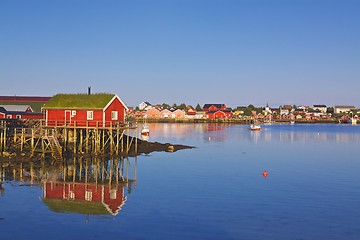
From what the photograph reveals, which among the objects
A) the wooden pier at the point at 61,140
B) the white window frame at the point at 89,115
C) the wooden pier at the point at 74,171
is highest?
the white window frame at the point at 89,115

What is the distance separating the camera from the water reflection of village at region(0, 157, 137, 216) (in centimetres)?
2661

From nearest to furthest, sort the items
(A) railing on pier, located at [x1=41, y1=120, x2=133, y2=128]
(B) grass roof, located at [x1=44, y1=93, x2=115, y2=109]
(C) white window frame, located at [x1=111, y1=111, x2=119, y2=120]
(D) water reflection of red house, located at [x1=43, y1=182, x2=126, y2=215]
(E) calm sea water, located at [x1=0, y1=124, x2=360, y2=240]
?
(E) calm sea water, located at [x1=0, y1=124, x2=360, y2=240]
(D) water reflection of red house, located at [x1=43, y1=182, x2=126, y2=215]
(A) railing on pier, located at [x1=41, y1=120, x2=133, y2=128]
(B) grass roof, located at [x1=44, y1=93, x2=115, y2=109]
(C) white window frame, located at [x1=111, y1=111, x2=119, y2=120]

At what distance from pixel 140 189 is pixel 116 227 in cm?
976

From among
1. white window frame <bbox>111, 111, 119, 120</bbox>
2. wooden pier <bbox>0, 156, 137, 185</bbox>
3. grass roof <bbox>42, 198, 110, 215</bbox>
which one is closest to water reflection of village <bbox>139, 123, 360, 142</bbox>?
white window frame <bbox>111, 111, 119, 120</bbox>

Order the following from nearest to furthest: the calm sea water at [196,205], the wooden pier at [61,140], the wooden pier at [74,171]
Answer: the calm sea water at [196,205], the wooden pier at [74,171], the wooden pier at [61,140]

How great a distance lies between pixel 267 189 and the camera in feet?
108

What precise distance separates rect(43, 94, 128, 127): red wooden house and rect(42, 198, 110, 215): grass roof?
67.5 ft

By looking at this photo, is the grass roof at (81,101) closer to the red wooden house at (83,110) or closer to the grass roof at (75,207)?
the red wooden house at (83,110)

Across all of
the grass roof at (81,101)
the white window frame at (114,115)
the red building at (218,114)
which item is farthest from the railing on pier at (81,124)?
the red building at (218,114)

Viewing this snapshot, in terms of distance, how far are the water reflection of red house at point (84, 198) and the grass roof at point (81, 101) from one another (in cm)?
1681

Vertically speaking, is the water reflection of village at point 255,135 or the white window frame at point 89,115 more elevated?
the white window frame at point 89,115

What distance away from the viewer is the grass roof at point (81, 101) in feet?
159

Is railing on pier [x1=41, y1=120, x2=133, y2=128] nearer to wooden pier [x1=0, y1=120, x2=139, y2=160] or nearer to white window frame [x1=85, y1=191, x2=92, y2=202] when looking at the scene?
wooden pier [x1=0, y1=120, x2=139, y2=160]

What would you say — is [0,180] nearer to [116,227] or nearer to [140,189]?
[140,189]
